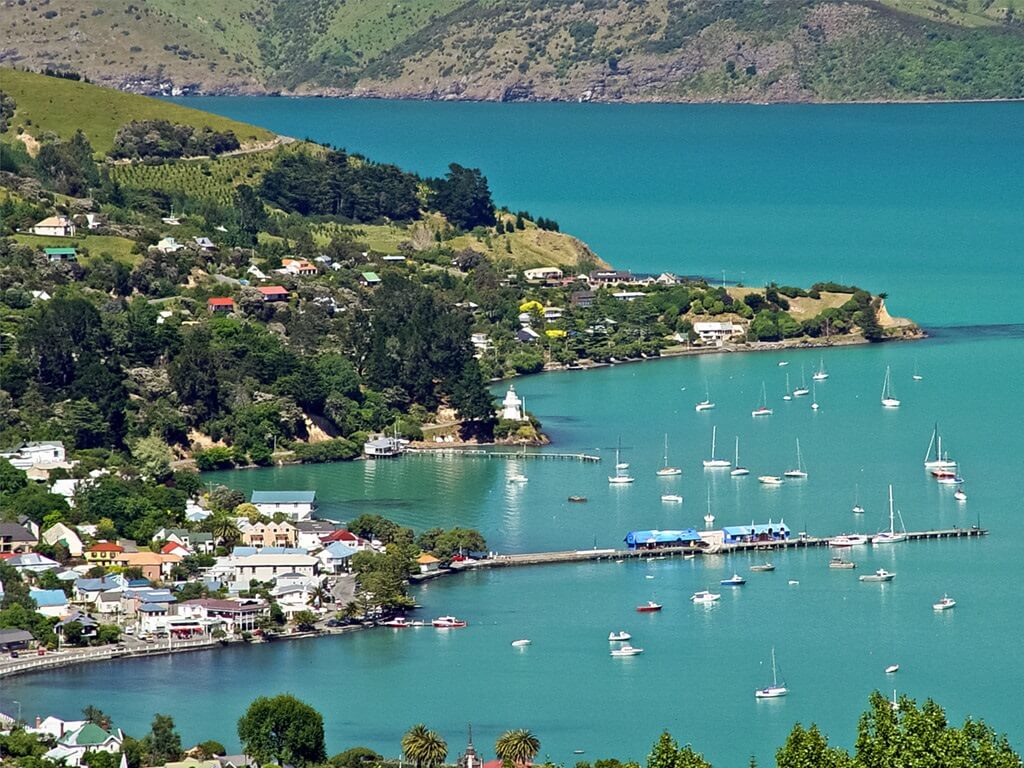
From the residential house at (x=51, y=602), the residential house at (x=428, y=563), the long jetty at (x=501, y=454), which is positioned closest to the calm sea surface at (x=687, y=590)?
the long jetty at (x=501, y=454)

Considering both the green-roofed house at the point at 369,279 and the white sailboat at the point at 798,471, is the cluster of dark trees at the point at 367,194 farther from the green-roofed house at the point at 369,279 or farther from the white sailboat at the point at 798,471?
the white sailboat at the point at 798,471

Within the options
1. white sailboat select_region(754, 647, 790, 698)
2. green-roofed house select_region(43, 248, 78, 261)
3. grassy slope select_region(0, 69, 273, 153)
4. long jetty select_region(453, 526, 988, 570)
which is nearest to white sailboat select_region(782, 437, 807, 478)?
long jetty select_region(453, 526, 988, 570)

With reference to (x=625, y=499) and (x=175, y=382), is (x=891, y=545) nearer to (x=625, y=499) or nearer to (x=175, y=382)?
(x=625, y=499)

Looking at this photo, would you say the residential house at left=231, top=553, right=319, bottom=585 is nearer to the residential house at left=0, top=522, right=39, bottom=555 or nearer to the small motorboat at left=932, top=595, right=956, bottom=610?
the residential house at left=0, top=522, right=39, bottom=555

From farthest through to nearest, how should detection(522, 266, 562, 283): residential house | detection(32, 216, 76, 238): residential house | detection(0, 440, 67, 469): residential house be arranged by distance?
detection(522, 266, 562, 283): residential house
detection(32, 216, 76, 238): residential house
detection(0, 440, 67, 469): residential house

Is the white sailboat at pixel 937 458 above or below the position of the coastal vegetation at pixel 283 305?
below

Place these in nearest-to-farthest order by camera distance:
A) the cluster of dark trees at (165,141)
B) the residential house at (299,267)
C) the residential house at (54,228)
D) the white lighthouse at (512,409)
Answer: the white lighthouse at (512,409)
the residential house at (54,228)
the residential house at (299,267)
the cluster of dark trees at (165,141)
